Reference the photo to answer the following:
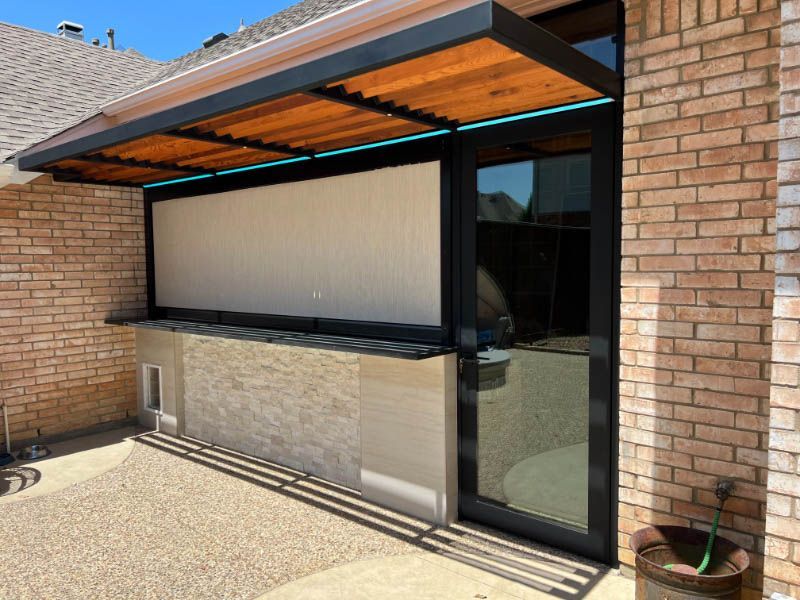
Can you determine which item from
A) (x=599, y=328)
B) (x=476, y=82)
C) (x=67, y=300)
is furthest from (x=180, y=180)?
(x=599, y=328)

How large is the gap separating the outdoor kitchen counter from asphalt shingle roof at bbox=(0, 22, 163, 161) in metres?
2.43

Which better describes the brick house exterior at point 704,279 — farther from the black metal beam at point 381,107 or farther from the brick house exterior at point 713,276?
the black metal beam at point 381,107

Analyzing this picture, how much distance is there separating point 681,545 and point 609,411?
822 millimetres

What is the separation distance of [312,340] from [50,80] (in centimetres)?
583

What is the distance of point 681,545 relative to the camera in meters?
3.12

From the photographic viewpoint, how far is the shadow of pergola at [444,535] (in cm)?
362

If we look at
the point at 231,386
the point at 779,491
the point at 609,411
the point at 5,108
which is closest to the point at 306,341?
the point at 231,386

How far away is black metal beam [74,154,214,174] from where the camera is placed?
5.55 metres

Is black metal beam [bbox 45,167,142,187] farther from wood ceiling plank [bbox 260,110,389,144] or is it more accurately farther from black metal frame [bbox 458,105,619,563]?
black metal frame [bbox 458,105,619,563]

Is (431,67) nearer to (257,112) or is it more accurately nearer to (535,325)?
(257,112)

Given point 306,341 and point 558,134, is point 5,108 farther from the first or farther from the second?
point 558,134

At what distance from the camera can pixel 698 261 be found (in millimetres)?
3125

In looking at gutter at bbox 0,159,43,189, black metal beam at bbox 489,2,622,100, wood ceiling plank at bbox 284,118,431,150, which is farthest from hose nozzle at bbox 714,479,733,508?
gutter at bbox 0,159,43,189

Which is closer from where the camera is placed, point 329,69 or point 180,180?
point 329,69
